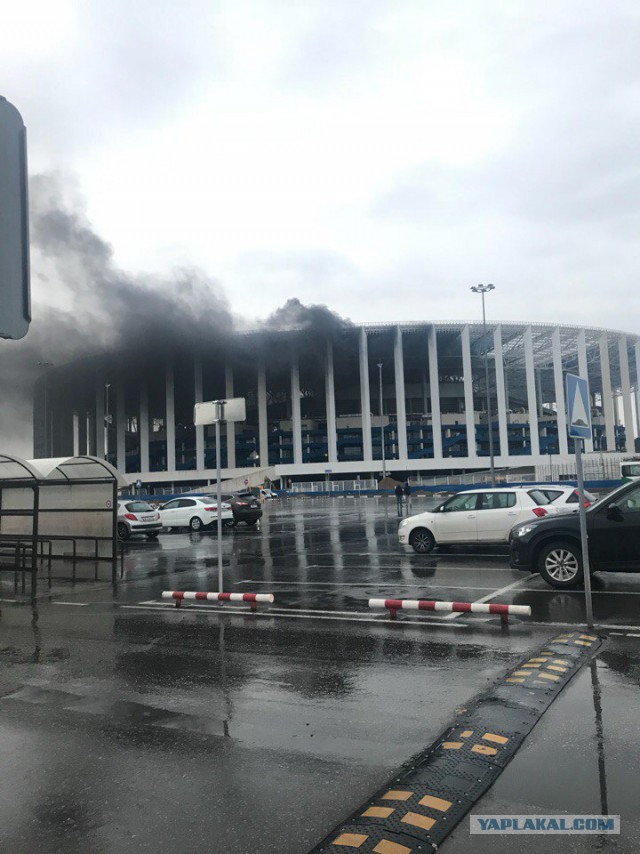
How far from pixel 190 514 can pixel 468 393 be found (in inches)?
2556

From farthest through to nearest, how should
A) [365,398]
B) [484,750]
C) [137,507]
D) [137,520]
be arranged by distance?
[365,398] < [137,507] < [137,520] < [484,750]

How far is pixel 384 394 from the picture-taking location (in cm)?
9731

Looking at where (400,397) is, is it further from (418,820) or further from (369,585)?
(418,820)

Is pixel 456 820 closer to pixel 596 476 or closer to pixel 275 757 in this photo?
pixel 275 757

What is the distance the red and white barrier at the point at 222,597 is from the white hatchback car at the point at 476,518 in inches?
267

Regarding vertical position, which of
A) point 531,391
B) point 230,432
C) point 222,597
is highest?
point 531,391

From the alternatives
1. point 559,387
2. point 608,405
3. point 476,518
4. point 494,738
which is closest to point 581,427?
point 494,738

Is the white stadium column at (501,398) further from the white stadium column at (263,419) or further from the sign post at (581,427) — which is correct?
the sign post at (581,427)

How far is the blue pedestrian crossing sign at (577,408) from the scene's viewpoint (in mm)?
7844

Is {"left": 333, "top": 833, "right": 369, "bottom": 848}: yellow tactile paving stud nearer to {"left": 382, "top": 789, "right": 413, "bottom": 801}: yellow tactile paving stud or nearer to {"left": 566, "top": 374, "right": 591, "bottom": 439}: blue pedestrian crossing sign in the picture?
{"left": 382, "top": 789, "right": 413, "bottom": 801}: yellow tactile paving stud

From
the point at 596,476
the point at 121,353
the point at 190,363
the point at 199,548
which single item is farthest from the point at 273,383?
the point at 199,548

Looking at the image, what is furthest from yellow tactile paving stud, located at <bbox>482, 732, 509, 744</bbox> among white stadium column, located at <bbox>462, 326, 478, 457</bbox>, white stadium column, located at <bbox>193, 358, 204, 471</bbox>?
white stadium column, located at <bbox>193, 358, 204, 471</bbox>

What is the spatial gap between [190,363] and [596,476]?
198ft

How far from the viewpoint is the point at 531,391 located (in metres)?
84.9
